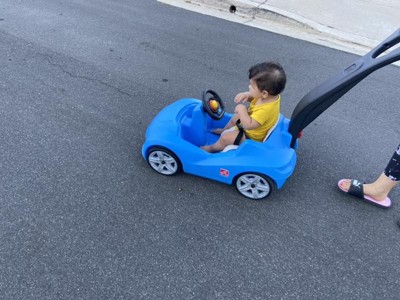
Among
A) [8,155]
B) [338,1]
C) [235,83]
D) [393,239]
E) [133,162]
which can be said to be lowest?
[8,155]

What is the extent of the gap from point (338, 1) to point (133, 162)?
5.17m

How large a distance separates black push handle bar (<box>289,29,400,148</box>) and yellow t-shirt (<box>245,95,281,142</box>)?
→ 0.13 m

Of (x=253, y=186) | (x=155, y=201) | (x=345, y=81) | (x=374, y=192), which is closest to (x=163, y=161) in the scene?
(x=155, y=201)

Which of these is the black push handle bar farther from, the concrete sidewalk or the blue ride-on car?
the concrete sidewalk

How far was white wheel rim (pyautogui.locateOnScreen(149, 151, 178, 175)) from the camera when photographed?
2.39 meters

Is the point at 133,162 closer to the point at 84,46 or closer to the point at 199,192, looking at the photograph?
the point at 199,192

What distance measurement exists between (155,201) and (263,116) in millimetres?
934

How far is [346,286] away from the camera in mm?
1945

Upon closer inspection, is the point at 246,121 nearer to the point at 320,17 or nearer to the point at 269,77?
the point at 269,77

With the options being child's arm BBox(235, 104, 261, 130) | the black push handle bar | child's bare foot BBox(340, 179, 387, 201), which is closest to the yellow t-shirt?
child's arm BBox(235, 104, 261, 130)

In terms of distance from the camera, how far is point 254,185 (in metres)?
2.30

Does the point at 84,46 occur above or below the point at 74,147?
above

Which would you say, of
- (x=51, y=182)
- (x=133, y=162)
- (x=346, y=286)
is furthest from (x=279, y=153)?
(x=51, y=182)

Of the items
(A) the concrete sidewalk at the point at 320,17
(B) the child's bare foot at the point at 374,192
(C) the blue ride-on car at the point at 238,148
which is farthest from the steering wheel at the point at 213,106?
(A) the concrete sidewalk at the point at 320,17
